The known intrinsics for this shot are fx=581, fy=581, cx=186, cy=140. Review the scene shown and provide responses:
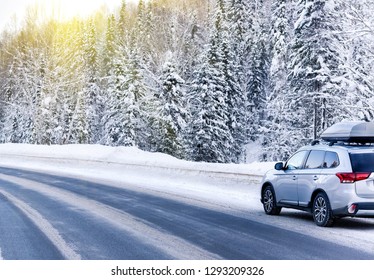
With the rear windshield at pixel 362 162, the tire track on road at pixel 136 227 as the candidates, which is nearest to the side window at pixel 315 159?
the rear windshield at pixel 362 162

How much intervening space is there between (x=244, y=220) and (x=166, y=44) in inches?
2451

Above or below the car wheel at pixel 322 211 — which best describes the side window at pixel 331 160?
above

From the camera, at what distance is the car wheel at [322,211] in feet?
37.9

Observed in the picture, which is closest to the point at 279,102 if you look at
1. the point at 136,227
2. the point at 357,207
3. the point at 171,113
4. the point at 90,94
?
the point at 171,113

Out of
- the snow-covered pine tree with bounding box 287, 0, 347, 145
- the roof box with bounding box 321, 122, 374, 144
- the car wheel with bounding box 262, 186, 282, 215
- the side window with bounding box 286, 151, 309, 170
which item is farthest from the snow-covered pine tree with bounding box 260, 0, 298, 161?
the roof box with bounding box 321, 122, 374, 144

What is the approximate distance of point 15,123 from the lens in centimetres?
8019

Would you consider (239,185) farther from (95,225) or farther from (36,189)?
(95,225)

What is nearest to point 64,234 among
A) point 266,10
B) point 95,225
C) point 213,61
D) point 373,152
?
point 95,225

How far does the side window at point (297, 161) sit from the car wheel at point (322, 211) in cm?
136

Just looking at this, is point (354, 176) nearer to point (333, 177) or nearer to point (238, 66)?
point (333, 177)

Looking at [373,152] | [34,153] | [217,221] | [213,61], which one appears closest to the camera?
[373,152]

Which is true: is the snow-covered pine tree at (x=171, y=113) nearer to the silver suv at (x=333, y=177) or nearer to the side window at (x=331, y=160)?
the silver suv at (x=333, y=177)

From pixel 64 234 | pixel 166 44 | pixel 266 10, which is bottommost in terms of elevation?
A: pixel 64 234

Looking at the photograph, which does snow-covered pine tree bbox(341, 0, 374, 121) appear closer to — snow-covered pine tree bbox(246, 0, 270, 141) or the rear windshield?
the rear windshield
